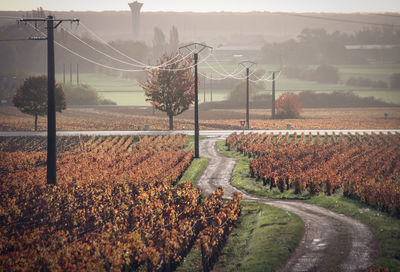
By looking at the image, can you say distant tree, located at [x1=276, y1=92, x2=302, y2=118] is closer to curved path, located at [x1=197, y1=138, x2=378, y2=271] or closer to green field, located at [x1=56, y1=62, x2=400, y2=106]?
green field, located at [x1=56, y1=62, x2=400, y2=106]

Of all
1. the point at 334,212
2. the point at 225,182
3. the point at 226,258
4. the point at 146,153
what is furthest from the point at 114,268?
the point at 146,153

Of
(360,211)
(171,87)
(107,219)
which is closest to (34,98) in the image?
(171,87)

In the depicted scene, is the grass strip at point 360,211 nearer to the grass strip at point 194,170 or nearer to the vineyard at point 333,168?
the vineyard at point 333,168

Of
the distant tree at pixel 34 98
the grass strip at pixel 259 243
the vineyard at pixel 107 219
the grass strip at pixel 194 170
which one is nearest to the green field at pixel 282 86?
the distant tree at pixel 34 98

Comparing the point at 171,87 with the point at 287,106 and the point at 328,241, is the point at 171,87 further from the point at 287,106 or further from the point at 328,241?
the point at 328,241

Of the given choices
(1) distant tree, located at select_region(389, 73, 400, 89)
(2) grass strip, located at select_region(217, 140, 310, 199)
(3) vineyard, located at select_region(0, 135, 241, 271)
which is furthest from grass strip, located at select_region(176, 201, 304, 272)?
(1) distant tree, located at select_region(389, 73, 400, 89)

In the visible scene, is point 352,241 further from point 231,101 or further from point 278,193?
point 231,101

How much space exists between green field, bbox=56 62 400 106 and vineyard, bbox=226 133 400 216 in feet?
299

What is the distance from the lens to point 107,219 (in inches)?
850

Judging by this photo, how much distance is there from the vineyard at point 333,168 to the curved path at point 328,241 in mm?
2112

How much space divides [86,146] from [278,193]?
2309 cm

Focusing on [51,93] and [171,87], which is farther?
[171,87]

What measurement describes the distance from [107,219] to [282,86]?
14996cm

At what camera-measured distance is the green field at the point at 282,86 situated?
469ft
